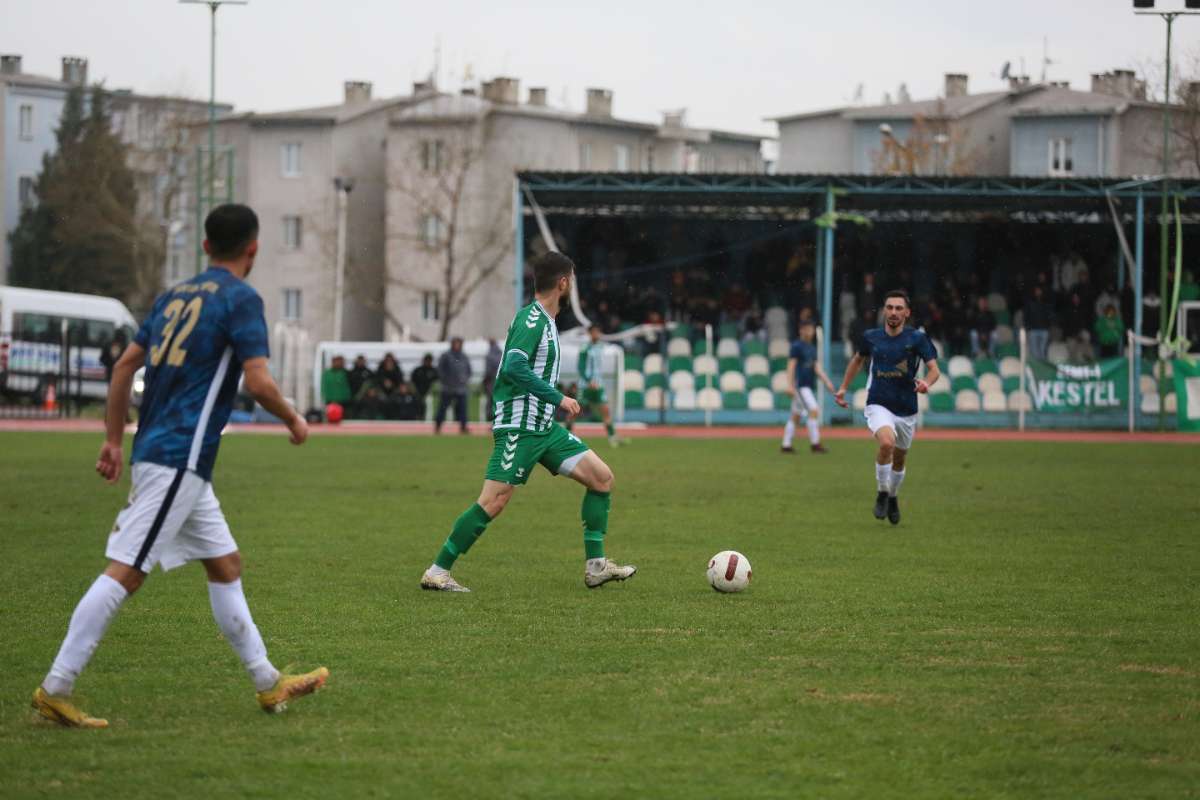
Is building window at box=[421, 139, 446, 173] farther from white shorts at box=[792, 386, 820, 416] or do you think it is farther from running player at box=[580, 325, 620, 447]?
white shorts at box=[792, 386, 820, 416]

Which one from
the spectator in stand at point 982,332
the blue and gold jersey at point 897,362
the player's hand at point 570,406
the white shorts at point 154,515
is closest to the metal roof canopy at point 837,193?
the spectator in stand at point 982,332

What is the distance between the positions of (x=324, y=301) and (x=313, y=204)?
447 centimetres

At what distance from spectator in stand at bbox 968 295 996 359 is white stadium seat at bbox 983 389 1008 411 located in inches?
110

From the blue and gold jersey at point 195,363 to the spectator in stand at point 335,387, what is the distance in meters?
31.1

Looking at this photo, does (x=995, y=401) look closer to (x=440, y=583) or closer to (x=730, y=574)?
(x=730, y=574)

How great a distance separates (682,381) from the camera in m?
38.8

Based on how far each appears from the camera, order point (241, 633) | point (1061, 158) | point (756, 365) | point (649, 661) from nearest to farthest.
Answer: point (241, 633) → point (649, 661) → point (756, 365) → point (1061, 158)

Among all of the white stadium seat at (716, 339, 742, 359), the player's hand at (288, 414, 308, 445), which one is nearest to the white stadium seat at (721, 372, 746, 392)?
the white stadium seat at (716, 339, 742, 359)

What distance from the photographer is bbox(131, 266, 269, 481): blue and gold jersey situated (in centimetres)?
640

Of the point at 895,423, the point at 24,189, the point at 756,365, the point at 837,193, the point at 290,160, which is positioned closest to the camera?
the point at 895,423

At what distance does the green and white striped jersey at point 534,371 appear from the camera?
9.99 meters

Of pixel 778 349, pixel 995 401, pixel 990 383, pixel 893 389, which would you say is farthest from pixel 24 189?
pixel 893 389

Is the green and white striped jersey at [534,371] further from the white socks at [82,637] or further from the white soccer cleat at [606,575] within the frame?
the white socks at [82,637]

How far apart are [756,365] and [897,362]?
Result: 2426 centimetres
